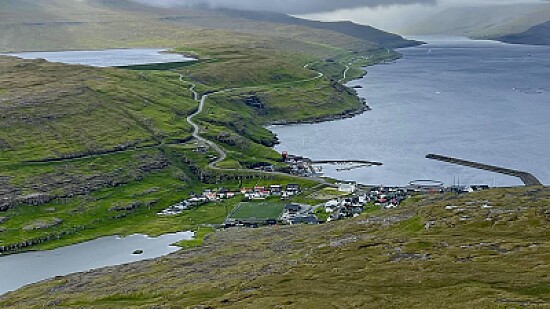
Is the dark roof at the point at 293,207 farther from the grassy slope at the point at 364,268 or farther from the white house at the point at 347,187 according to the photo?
the grassy slope at the point at 364,268

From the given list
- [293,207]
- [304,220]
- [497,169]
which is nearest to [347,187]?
[293,207]

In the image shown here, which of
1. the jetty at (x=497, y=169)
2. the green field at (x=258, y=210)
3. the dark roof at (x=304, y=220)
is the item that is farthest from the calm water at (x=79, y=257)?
the jetty at (x=497, y=169)

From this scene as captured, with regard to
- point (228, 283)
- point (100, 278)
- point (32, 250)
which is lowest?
point (32, 250)

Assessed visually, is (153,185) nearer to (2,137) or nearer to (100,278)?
(2,137)

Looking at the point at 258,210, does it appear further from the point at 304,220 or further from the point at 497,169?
the point at 497,169

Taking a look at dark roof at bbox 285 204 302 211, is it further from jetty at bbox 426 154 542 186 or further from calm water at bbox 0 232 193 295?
jetty at bbox 426 154 542 186

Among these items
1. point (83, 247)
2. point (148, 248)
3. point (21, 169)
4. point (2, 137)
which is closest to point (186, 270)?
point (148, 248)
